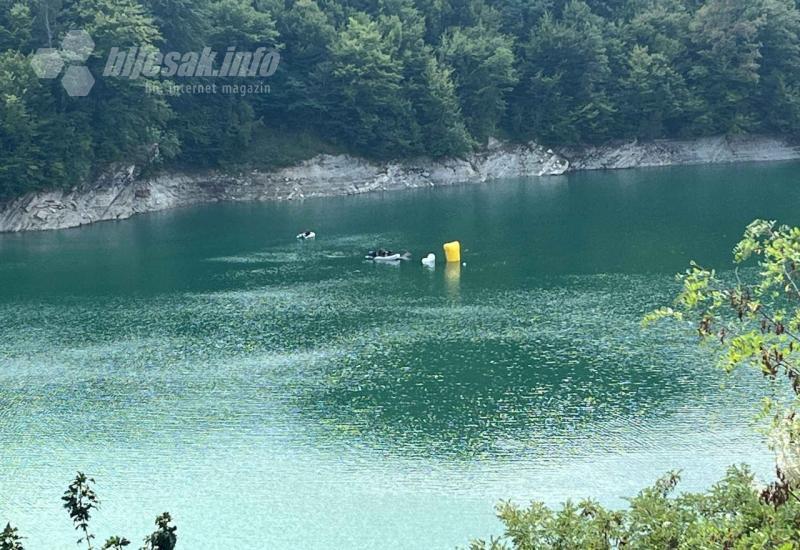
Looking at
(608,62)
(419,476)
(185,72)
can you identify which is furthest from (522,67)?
(419,476)

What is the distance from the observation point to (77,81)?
5466cm

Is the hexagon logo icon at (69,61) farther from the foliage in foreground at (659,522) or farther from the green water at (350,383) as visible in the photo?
the foliage in foreground at (659,522)

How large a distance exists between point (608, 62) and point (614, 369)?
1984 inches

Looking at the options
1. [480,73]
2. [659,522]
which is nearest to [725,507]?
[659,522]

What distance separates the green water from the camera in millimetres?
21266

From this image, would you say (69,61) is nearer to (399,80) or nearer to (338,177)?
(338,177)

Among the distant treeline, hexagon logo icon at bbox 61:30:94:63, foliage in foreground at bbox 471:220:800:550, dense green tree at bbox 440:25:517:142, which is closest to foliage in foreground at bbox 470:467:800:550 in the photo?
foliage in foreground at bbox 471:220:800:550

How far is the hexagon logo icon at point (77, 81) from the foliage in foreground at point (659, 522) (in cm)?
4750

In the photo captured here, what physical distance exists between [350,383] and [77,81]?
108ft

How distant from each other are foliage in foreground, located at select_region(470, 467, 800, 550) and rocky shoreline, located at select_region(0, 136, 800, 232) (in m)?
46.5

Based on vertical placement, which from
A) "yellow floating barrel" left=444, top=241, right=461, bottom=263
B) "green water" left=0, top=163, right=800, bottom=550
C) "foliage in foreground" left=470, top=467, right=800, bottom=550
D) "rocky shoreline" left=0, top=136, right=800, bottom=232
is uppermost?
"rocky shoreline" left=0, top=136, right=800, bottom=232

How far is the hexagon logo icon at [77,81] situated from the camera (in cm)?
5428

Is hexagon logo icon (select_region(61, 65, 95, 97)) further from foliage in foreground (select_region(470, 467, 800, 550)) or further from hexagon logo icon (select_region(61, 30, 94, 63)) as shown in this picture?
foliage in foreground (select_region(470, 467, 800, 550))

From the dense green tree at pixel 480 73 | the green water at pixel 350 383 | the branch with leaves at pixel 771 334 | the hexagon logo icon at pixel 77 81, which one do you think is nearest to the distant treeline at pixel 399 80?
the dense green tree at pixel 480 73
